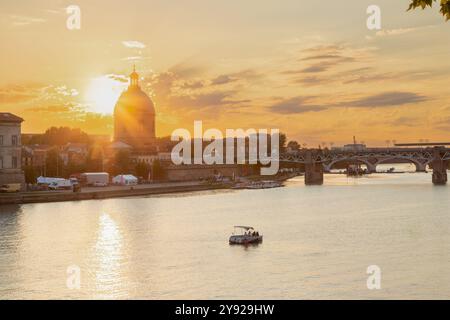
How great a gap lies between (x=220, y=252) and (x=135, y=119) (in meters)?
61.9

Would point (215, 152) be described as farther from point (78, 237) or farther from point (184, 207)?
point (78, 237)

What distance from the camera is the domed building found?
8362 cm

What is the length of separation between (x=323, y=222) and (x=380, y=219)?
314 centimetres

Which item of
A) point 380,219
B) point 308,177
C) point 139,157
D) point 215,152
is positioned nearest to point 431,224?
point 380,219

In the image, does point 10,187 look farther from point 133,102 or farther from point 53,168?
point 133,102

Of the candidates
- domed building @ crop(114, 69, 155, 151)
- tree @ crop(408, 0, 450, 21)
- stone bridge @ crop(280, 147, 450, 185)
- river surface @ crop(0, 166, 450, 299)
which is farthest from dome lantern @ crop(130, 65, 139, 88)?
tree @ crop(408, 0, 450, 21)

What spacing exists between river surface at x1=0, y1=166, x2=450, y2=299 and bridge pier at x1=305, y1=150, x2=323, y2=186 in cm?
3330

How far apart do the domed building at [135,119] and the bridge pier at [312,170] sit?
18870 millimetres

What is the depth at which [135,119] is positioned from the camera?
275 ft

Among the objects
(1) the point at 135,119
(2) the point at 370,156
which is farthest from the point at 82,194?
(2) the point at 370,156

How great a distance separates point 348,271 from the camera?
61.2 feet

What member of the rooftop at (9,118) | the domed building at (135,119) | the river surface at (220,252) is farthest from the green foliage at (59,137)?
the river surface at (220,252)

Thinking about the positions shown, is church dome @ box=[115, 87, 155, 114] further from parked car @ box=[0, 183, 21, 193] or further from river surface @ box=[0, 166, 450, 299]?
river surface @ box=[0, 166, 450, 299]
